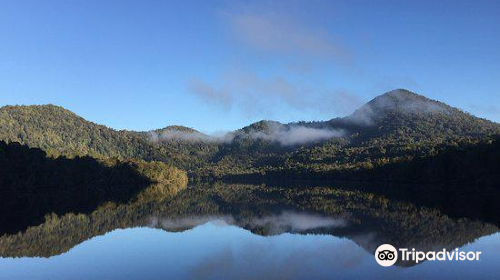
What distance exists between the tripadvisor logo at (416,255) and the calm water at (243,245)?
30.1 inches

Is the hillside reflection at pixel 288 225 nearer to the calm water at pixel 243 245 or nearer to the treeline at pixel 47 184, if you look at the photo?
the calm water at pixel 243 245

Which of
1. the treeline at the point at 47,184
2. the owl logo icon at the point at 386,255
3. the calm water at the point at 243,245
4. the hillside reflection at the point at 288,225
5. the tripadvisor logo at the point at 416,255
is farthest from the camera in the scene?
the treeline at the point at 47,184

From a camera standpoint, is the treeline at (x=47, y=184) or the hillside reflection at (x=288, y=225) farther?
the treeline at (x=47, y=184)

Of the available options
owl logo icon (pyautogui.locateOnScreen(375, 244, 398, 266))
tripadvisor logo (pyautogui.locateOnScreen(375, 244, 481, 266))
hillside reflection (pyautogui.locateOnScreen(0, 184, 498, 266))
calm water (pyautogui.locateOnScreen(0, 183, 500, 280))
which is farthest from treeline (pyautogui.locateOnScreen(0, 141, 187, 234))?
tripadvisor logo (pyautogui.locateOnScreen(375, 244, 481, 266))

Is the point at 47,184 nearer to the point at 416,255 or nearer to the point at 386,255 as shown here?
the point at 386,255

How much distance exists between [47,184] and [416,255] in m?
130

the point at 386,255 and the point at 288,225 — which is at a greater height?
the point at 288,225

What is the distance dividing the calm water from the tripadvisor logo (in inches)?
30.1

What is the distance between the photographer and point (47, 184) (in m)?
139

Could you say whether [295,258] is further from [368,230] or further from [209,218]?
[209,218]

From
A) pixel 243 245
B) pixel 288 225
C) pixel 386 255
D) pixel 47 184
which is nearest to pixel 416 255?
pixel 386 255

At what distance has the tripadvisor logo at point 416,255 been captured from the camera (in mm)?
33816

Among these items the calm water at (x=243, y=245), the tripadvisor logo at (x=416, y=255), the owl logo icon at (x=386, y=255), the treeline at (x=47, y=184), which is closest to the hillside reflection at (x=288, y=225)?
the calm water at (x=243, y=245)

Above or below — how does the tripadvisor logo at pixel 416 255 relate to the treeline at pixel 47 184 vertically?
below
